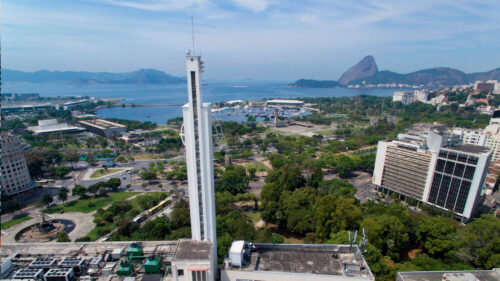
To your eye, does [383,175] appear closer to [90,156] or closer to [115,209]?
[115,209]

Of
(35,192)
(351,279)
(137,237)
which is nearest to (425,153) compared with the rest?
(351,279)

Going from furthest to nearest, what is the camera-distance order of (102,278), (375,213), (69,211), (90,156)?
(90,156) → (69,211) → (375,213) → (102,278)

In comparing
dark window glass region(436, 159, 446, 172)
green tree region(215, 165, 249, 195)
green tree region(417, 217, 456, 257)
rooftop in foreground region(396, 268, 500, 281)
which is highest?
dark window glass region(436, 159, 446, 172)

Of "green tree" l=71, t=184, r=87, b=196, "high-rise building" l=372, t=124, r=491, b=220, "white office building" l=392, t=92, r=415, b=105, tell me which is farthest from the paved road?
"white office building" l=392, t=92, r=415, b=105

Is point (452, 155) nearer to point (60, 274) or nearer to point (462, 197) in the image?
point (462, 197)

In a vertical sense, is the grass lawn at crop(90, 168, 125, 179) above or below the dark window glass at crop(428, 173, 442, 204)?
below

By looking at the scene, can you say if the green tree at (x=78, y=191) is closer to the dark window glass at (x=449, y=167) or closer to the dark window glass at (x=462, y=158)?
the dark window glass at (x=449, y=167)

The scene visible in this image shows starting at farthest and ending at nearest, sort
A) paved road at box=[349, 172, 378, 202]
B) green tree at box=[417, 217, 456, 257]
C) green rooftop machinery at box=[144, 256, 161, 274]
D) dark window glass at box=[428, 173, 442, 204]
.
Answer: paved road at box=[349, 172, 378, 202]
dark window glass at box=[428, 173, 442, 204]
green tree at box=[417, 217, 456, 257]
green rooftop machinery at box=[144, 256, 161, 274]

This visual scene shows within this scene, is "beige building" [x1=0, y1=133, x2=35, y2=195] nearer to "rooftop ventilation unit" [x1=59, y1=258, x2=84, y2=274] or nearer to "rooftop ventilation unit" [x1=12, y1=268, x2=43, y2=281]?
"rooftop ventilation unit" [x1=12, y1=268, x2=43, y2=281]
